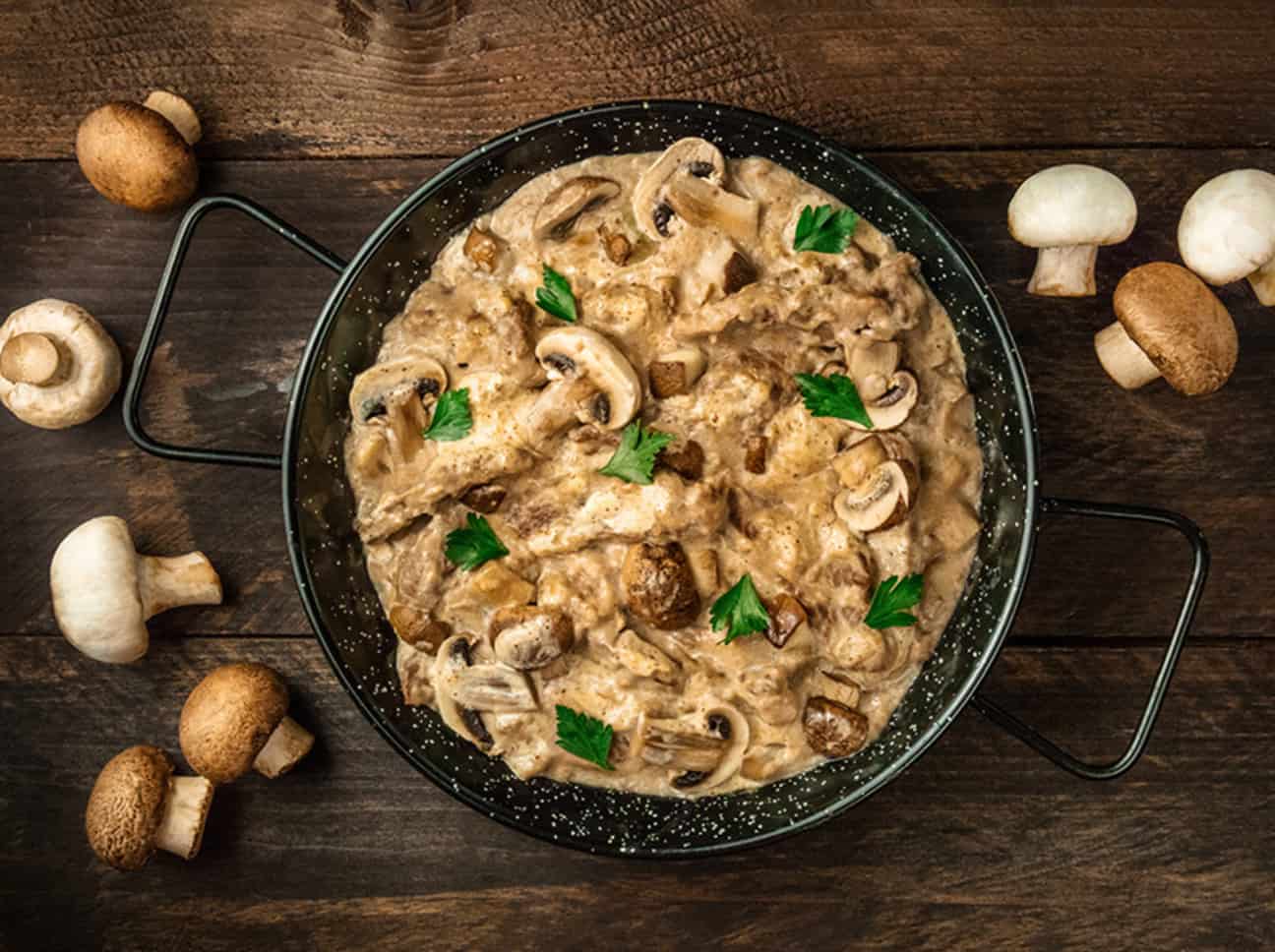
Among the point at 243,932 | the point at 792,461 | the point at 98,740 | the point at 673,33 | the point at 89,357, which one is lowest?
the point at 243,932

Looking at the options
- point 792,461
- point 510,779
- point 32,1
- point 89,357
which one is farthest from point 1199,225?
point 32,1

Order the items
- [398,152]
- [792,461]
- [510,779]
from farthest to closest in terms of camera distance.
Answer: [398,152] < [510,779] < [792,461]

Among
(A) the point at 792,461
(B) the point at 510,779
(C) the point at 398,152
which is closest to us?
(A) the point at 792,461

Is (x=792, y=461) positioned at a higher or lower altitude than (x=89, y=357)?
lower

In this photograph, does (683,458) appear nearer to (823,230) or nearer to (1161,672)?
(823,230)

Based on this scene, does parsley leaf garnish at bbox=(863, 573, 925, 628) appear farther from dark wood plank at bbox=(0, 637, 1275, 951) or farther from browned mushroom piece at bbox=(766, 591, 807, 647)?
dark wood plank at bbox=(0, 637, 1275, 951)

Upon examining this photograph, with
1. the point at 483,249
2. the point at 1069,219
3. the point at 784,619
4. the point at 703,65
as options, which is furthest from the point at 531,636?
the point at 1069,219

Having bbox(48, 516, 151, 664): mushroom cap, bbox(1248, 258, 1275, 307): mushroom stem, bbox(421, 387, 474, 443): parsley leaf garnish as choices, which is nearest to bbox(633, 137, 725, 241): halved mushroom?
bbox(421, 387, 474, 443): parsley leaf garnish

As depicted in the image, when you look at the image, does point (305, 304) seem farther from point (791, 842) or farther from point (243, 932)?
point (791, 842)
